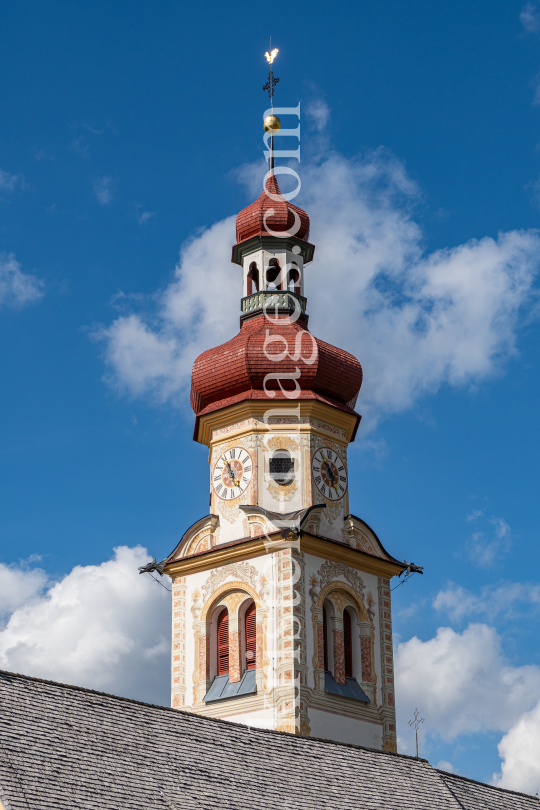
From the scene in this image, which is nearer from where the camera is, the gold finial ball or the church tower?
the church tower

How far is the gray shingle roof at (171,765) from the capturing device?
21.9 meters

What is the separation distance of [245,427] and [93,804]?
1693 centimetres

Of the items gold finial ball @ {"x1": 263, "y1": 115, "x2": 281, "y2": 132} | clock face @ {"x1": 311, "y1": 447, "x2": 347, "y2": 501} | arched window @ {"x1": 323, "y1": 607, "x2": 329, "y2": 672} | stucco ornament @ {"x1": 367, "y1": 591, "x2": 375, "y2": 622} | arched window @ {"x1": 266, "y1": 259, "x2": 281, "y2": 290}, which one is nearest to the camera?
arched window @ {"x1": 323, "y1": 607, "x2": 329, "y2": 672}

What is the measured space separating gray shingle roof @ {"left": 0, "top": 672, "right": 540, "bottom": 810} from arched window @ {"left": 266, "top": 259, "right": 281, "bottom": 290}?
1659cm

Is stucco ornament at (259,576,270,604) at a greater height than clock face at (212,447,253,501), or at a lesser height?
lesser

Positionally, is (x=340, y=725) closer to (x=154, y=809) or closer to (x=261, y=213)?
(x=154, y=809)

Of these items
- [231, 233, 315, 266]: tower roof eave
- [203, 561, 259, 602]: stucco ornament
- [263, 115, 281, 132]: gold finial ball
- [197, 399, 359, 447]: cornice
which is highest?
[263, 115, 281, 132]: gold finial ball

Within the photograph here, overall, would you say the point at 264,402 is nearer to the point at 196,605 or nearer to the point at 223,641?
the point at 196,605

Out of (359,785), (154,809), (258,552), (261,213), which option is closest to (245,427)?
(258,552)

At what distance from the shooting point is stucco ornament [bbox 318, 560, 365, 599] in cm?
3556

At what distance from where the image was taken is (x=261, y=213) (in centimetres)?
4150

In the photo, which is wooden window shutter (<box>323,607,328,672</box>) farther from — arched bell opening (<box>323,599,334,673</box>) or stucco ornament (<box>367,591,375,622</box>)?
stucco ornament (<box>367,591,375,622</box>)

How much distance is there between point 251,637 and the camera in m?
35.2

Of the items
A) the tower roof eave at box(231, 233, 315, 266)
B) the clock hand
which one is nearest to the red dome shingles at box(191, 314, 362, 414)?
the clock hand
